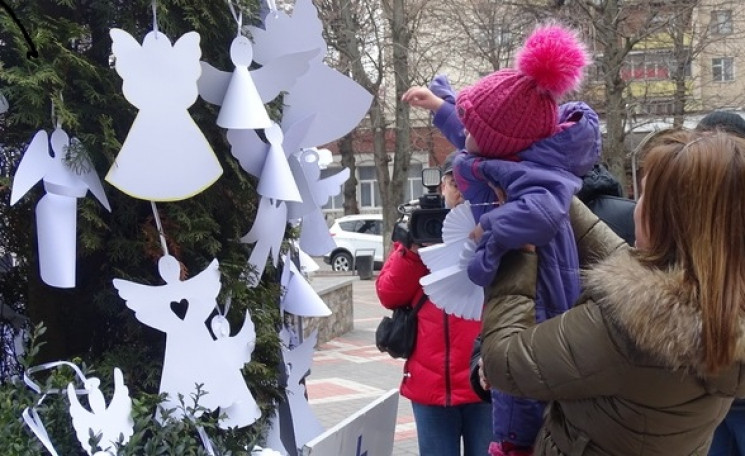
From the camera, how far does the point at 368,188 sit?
39.9 meters

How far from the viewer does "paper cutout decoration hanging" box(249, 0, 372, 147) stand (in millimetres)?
2080

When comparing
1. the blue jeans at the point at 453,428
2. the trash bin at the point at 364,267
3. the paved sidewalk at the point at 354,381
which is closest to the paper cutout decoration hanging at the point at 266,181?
the blue jeans at the point at 453,428

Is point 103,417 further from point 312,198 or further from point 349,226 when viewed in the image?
point 349,226

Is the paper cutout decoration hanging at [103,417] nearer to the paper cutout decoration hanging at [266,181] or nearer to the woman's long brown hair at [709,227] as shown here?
the paper cutout decoration hanging at [266,181]

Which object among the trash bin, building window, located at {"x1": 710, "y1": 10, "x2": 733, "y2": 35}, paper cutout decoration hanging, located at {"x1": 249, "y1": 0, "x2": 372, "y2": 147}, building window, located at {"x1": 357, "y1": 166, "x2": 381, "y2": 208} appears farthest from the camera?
building window, located at {"x1": 357, "y1": 166, "x2": 381, "y2": 208}

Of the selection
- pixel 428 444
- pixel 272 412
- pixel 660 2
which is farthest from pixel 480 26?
pixel 272 412

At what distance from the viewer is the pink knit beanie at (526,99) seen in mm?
1910

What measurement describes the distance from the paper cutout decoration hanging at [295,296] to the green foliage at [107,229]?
94 mm

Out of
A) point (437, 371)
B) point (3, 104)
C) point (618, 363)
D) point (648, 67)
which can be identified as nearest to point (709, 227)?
point (618, 363)

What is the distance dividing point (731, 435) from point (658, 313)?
82.4 inches

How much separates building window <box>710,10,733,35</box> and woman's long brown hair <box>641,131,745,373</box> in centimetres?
1965

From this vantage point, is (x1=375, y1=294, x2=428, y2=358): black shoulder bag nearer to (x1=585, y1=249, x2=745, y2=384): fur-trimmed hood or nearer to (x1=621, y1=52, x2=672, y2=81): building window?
(x1=585, y1=249, x2=745, y2=384): fur-trimmed hood

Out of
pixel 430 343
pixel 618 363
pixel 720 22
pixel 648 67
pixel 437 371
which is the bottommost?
pixel 437 371

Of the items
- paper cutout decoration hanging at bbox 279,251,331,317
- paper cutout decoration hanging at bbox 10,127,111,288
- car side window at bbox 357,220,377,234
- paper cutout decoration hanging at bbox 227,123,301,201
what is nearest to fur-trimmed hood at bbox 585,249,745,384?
paper cutout decoration hanging at bbox 227,123,301,201
